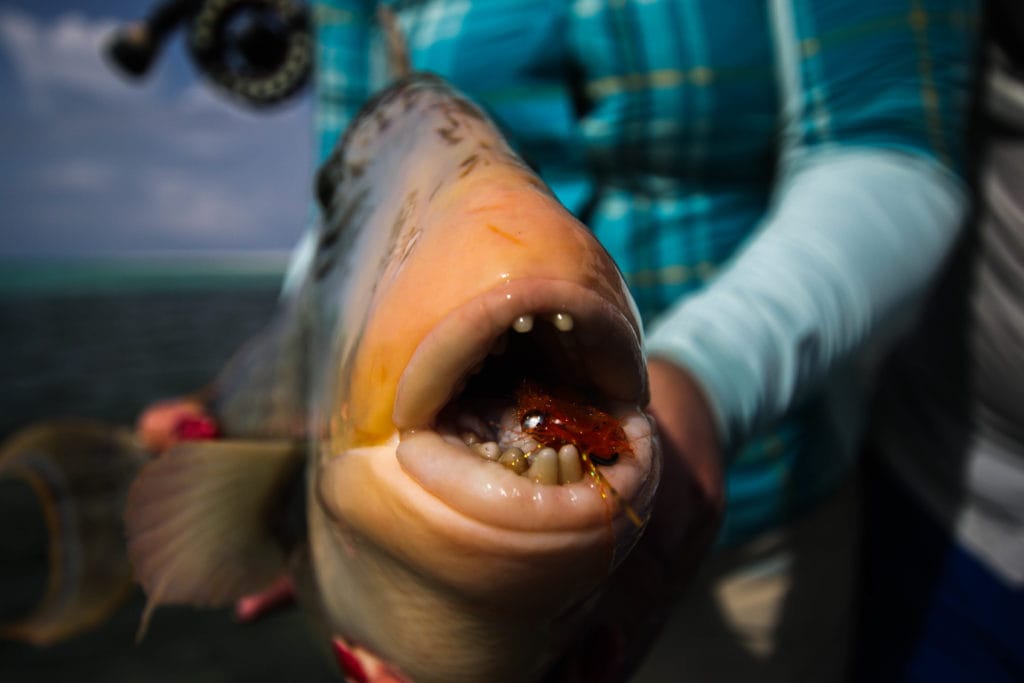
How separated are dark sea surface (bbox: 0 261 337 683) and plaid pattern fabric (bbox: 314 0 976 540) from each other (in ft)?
3.23

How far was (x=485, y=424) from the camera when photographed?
1.72ft

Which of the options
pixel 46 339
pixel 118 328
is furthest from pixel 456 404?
pixel 118 328

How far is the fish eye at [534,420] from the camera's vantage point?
0.50 m

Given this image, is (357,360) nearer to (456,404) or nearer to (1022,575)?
(456,404)

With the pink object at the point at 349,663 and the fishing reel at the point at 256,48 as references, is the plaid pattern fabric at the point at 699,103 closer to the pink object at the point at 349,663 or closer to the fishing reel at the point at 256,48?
the pink object at the point at 349,663

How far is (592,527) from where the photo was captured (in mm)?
477

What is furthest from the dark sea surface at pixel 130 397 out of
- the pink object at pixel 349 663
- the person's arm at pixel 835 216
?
the person's arm at pixel 835 216

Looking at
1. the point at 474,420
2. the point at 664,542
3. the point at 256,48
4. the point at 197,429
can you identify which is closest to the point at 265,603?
the point at 197,429

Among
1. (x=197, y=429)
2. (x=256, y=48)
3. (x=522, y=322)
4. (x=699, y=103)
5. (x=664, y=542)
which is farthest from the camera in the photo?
(x=256, y=48)

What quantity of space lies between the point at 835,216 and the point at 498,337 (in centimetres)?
78

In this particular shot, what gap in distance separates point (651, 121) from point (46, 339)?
1878 cm

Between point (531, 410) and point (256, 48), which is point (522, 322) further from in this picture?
point (256, 48)

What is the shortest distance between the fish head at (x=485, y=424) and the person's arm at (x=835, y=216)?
15.1 inches

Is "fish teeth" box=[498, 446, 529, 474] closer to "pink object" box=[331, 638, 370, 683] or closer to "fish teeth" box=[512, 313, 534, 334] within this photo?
"fish teeth" box=[512, 313, 534, 334]
